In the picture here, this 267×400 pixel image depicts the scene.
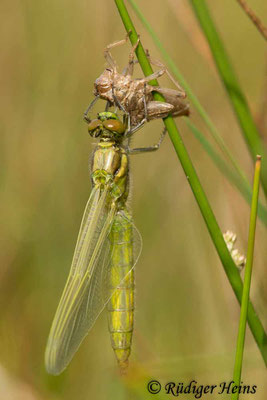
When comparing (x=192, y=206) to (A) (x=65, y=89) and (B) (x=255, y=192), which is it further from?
(B) (x=255, y=192)

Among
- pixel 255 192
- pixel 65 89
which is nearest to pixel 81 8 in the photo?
pixel 65 89

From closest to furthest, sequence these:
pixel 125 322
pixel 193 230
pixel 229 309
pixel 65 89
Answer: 1. pixel 125 322
2. pixel 229 309
3. pixel 193 230
4. pixel 65 89

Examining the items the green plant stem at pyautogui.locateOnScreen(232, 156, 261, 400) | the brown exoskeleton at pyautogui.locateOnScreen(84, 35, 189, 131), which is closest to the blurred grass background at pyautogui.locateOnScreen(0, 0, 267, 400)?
the brown exoskeleton at pyautogui.locateOnScreen(84, 35, 189, 131)

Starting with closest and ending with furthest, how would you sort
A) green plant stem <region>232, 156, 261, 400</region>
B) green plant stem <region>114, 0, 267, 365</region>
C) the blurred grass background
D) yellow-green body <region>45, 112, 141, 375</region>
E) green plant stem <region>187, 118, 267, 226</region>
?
green plant stem <region>232, 156, 261, 400</region> → green plant stem <region>114, 0, 267, 365</region> → green plant stem <region>187, 118, 267, 226</region> → yellow-green body <region>45, 112, 141, 375</region> → the blurred grass background

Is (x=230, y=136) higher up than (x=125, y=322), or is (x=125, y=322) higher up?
(x=230, y=136)

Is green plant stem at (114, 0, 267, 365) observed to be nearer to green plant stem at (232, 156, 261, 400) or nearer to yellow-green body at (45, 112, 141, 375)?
green plant stem at (232, 156, 261, 400)

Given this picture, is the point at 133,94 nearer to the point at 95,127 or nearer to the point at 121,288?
the point at 95,127
